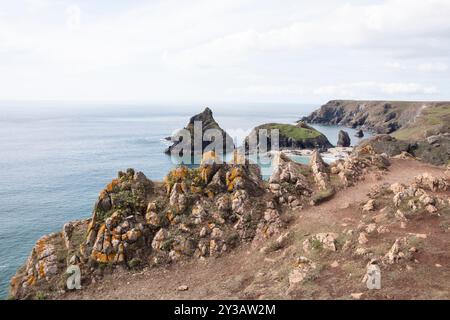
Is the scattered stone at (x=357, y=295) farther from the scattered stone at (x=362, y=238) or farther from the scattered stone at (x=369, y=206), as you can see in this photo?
the scattered stone at (x=369, y=206)

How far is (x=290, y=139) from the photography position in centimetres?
16312

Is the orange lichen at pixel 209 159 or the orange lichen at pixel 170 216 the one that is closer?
the orange lichen at pixel 170 216

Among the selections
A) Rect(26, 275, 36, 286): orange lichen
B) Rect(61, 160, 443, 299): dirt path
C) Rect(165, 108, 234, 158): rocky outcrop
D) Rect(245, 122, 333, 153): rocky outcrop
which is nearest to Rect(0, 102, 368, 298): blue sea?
Rect(165, 108, 234, 158): rocky outcrop

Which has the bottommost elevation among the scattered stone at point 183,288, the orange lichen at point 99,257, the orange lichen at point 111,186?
the scattered stone at point 183,288

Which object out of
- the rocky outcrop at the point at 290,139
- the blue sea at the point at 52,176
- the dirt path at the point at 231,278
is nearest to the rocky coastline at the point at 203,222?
the dirt path at the point at 231,278

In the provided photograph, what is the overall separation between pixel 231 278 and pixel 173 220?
26.3 feet

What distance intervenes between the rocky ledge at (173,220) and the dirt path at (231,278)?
96 centimetres

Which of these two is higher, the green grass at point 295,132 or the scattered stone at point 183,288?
the green grass at point 295,132

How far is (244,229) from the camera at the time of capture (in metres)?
31.2

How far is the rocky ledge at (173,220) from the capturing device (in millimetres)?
28828
